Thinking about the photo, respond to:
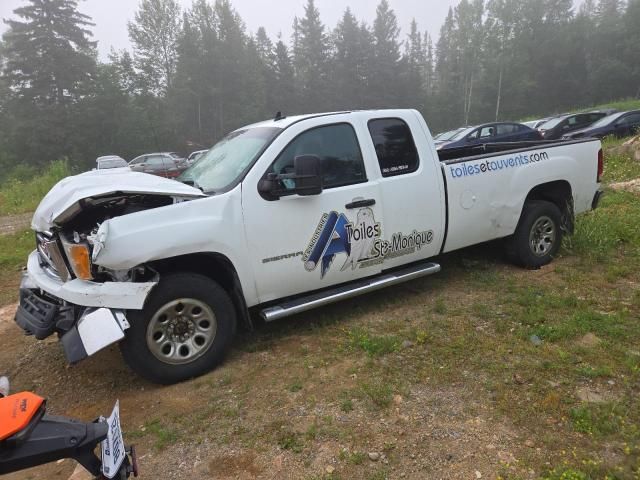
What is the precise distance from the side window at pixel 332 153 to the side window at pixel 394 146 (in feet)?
0.78

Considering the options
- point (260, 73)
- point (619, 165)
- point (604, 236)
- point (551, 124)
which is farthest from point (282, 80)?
point (604, 236)

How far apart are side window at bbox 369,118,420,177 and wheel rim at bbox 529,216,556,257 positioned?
190cm

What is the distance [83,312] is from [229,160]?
1692mm

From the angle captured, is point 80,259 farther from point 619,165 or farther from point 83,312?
point 619,165

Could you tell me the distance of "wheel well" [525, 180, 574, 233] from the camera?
530cm

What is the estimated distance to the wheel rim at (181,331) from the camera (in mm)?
3238

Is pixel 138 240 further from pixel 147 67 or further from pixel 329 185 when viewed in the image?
pixel 147 67

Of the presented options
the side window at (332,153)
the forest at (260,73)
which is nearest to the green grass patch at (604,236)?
the side window at (332,153)

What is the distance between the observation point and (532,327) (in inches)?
153

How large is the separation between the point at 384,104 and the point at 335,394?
6389 centimetres

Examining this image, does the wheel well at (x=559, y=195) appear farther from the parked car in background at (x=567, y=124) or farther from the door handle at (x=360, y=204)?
the parked car in background at (x=567, y=124)

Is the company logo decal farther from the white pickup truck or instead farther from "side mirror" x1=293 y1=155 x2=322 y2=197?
"side mirror" x1=293 y1=155 x2=322 y2=197

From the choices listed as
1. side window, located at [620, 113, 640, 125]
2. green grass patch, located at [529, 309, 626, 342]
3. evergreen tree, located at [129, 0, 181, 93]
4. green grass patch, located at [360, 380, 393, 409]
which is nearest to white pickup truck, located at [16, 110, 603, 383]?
green grass patch, located at [360, 380, 393, 409]

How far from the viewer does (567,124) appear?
18328mm
